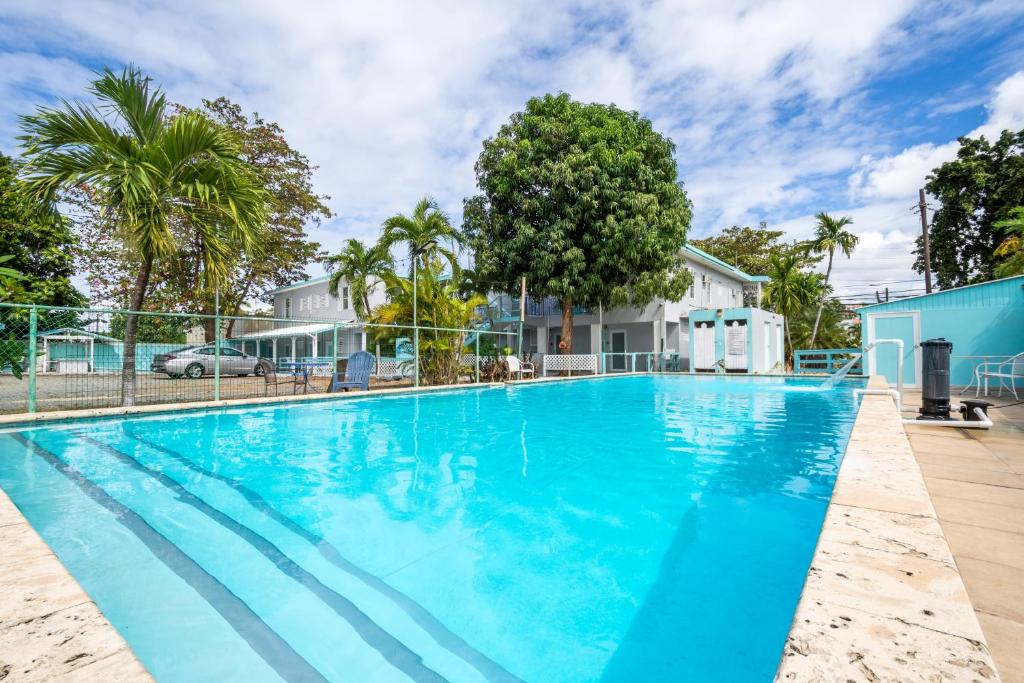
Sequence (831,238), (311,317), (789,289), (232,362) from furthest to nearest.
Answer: (311,317)
(789,289)
(831,238)
(232,362)

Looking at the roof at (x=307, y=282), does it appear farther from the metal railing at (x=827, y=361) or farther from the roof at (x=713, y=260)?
the metal railing at (x=827, y=361)

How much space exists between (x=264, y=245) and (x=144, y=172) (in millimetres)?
13911

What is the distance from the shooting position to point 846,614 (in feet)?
3.92

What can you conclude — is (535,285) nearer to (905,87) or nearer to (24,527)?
(905,87)

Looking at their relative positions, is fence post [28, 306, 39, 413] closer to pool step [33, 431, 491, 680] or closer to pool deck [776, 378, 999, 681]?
pool step [33, 431, 491, 680]

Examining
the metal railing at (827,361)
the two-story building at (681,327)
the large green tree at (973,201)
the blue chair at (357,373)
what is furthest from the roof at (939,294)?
the blue chair at (357,373)

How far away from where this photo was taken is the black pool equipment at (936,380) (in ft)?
18.4

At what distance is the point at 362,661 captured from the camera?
187 centimetres

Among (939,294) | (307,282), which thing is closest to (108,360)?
(307,282)

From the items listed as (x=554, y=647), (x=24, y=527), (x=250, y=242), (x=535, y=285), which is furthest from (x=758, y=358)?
(x=24, y=527)

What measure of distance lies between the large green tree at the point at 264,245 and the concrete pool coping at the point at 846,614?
18152 mm

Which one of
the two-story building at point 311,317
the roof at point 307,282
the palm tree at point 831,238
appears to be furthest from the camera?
the roof at point 307,282

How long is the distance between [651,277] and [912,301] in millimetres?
7580

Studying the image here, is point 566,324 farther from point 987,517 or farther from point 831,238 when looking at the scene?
point 987,517
